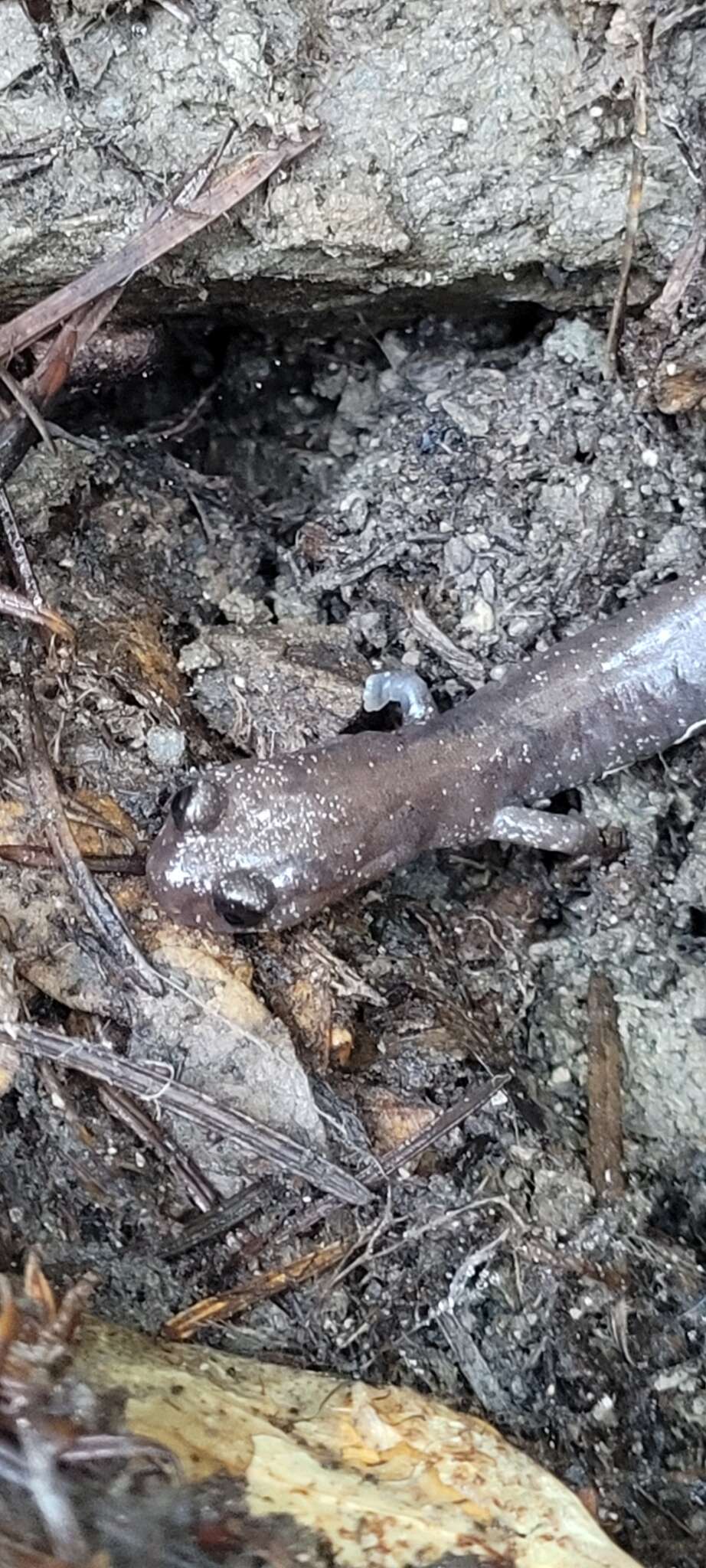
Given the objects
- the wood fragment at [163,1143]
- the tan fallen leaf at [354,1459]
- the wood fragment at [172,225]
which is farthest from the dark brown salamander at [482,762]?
the wood fragment at [172,225]

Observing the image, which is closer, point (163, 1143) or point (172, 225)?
point (163, 1143)

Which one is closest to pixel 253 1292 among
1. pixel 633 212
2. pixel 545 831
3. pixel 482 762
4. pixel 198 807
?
pixel 198 807

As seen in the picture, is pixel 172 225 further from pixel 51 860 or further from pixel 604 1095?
pixel 604 1095

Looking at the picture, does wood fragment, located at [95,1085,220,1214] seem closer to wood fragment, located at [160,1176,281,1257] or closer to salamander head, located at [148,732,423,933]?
wood fragment, located at [160,1176,281,1257]

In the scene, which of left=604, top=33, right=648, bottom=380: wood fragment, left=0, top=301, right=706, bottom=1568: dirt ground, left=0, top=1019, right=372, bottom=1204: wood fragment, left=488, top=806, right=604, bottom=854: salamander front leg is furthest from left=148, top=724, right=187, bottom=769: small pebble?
left=604, top=33, right=648, bottom=380: wood fragment

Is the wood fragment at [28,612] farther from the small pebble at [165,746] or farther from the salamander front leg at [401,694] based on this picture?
the salamander front leg at [401,694]
